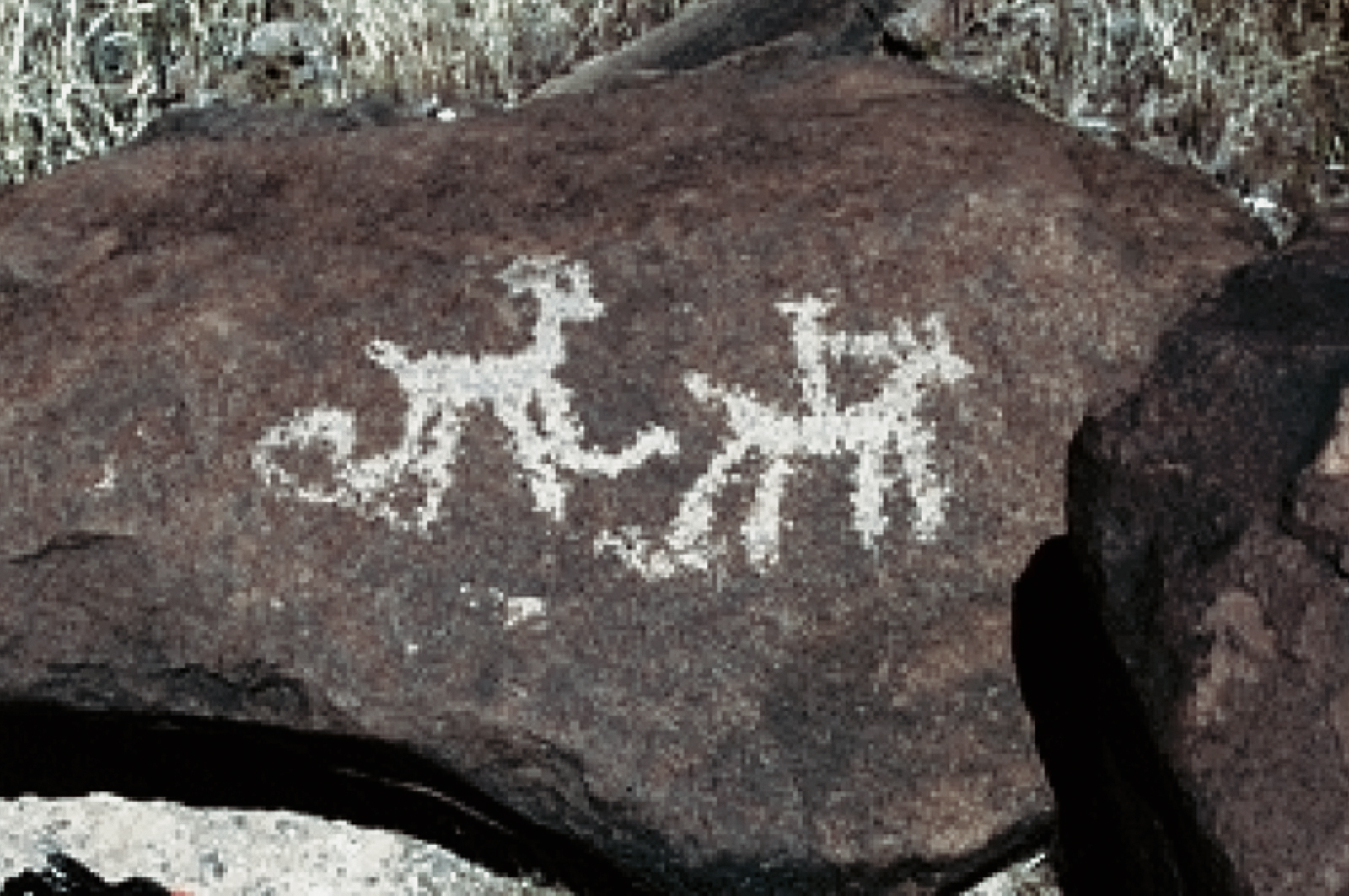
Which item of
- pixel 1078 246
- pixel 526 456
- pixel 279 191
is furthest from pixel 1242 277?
pixel 279 191

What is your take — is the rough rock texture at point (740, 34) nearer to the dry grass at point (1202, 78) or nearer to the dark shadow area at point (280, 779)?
the dry grass at point (1202, 78)

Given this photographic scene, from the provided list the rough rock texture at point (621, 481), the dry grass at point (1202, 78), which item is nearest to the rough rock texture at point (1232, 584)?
the rough rock texture at point (621, 481)

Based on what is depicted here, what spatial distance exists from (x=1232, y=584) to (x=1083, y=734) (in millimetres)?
452

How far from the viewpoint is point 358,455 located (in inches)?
105

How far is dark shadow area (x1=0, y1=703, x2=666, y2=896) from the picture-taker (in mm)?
2646

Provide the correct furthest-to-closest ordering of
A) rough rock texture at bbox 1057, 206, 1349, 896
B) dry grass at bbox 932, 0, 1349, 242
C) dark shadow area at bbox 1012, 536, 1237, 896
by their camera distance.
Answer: dry grass at bbox 932, 0, 1349, 242
dark shadow area at bbox 1012, 536, 1237, 896
rough rock texture at bbox 1057, 206, 1349, 896

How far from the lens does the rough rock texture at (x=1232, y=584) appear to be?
2.09 metres

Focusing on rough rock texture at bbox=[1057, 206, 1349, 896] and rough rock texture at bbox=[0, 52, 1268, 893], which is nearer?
rough rock texture at bbox=[1057, 206, 1349, 896]

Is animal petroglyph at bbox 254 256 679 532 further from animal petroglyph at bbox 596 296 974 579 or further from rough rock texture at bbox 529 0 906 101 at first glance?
rough rock texture at bbox 529 0 906 101

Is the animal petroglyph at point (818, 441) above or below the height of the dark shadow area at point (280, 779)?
above

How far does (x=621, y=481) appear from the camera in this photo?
263 centimetres

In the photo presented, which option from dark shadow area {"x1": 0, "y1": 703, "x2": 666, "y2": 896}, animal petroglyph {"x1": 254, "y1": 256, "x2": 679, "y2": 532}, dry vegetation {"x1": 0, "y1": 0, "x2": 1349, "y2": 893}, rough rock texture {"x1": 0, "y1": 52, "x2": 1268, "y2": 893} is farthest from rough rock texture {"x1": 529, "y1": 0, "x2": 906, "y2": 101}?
dark shadow area {"x1": 0, "y1": 703, "x2": 666, "y2": 896}

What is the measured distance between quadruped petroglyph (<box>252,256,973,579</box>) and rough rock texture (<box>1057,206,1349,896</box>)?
0.98 ft

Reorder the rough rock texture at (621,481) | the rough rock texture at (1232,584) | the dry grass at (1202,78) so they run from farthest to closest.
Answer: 1. the dry grass at (1202,78)
2. the rough rock texture at (621,481)
3. the rough rock texture at (1232,584)
